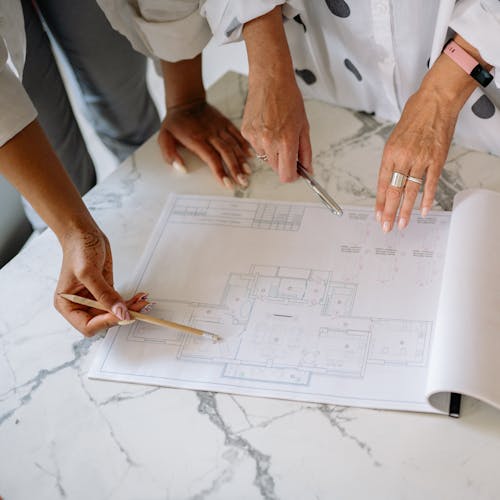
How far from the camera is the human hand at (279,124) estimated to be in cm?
88

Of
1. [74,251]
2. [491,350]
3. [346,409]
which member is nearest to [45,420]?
[74,251]

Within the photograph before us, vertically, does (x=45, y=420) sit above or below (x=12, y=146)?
below

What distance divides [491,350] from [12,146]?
2.09 ft

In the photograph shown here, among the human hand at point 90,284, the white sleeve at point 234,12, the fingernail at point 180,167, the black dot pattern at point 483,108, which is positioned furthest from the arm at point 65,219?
the black dot pattern at point 483,108

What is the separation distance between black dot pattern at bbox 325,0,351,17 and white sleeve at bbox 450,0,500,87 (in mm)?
173

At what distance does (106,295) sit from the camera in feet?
2.66

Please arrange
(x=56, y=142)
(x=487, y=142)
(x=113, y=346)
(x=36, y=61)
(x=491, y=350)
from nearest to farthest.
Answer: (x=491, y=350)
(x=113, y=346)
(x=487, y=142)
(x=36, y=61)
(x=56, y=142)

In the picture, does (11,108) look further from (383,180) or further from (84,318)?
(383,180)

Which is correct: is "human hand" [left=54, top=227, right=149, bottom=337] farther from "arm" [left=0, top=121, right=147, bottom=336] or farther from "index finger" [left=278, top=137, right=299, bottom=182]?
"index finger" [left=278, top=137, right=299, bottom=182]

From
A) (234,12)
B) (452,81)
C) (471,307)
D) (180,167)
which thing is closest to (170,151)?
(180,167)

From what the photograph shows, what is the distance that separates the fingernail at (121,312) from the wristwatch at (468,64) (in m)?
0.51

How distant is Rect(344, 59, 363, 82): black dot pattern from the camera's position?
1003mm

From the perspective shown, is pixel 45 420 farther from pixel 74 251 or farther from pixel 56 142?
pixel 56 142

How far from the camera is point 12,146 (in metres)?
0.87
